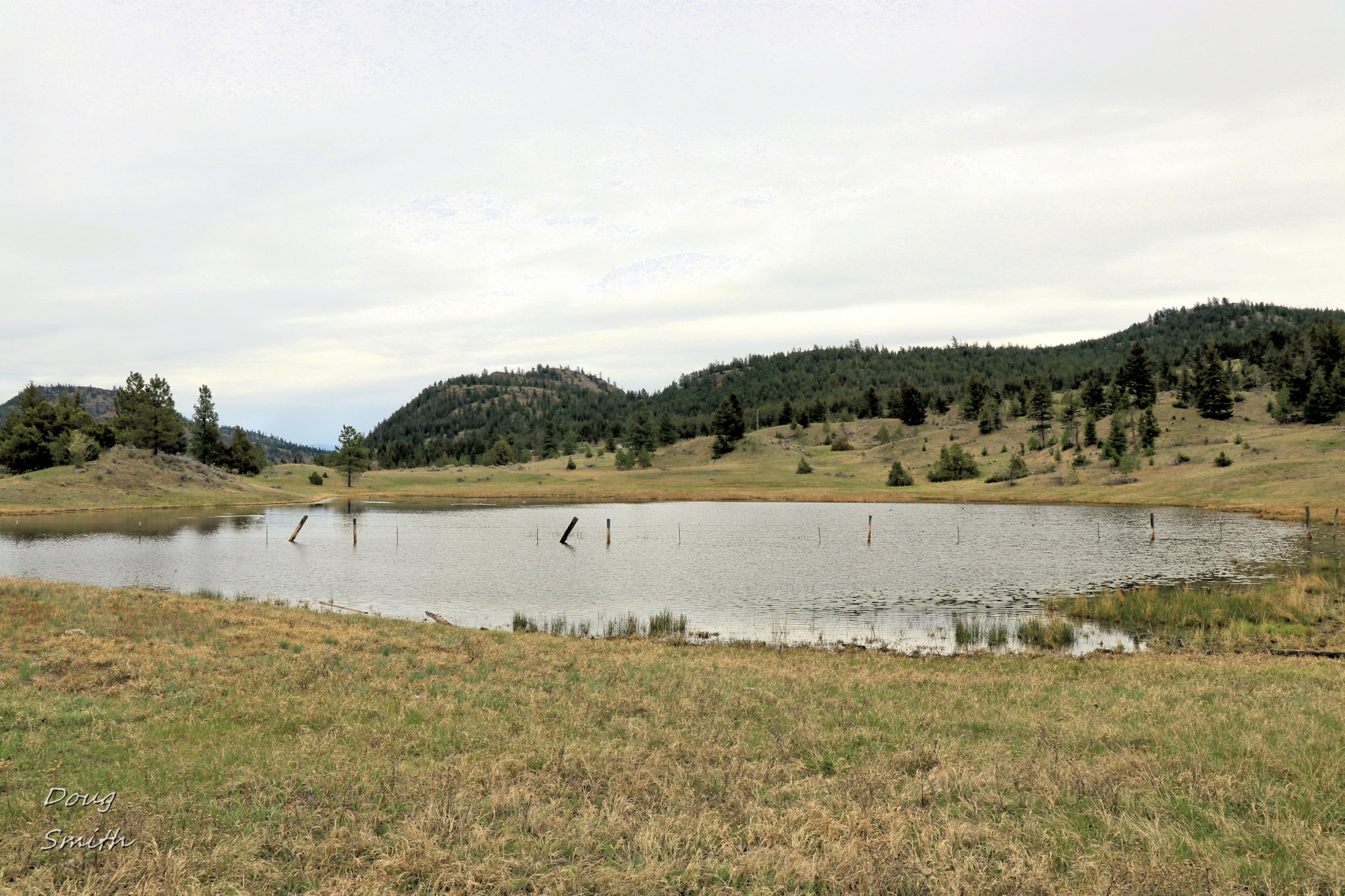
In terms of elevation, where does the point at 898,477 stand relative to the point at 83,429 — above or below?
below

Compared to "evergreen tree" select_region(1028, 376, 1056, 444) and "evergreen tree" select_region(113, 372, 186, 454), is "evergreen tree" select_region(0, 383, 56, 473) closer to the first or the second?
"evergreen tree" select_region(113, 372, 186, 454)

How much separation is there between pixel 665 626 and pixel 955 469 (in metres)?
115

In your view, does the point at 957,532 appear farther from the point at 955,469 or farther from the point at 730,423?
the point at 730,423

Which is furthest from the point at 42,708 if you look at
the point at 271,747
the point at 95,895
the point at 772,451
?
the point at 772,451

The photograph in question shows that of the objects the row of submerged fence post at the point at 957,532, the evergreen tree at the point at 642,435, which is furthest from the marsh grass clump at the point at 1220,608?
the evergreen tree at the point at 642,435

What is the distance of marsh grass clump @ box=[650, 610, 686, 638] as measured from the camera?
27953 millimetres

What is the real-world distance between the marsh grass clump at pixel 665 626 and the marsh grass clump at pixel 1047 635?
12.6 meters

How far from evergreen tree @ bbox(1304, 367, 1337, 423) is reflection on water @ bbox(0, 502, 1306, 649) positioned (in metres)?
61.9

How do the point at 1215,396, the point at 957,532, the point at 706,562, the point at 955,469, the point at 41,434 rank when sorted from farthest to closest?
1. the point at 1215,396
2. the point at 955,469
3. the point at 41,434
4. the point at 957,532
5. the point at 706,562

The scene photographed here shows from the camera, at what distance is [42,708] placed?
1233cm

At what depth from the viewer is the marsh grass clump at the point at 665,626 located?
28.0 metres

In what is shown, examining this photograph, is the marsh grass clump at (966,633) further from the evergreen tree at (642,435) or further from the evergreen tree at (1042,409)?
the evergreen tree at (642,435)

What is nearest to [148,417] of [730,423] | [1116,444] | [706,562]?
[706,562]

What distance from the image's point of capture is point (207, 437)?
144 metres
